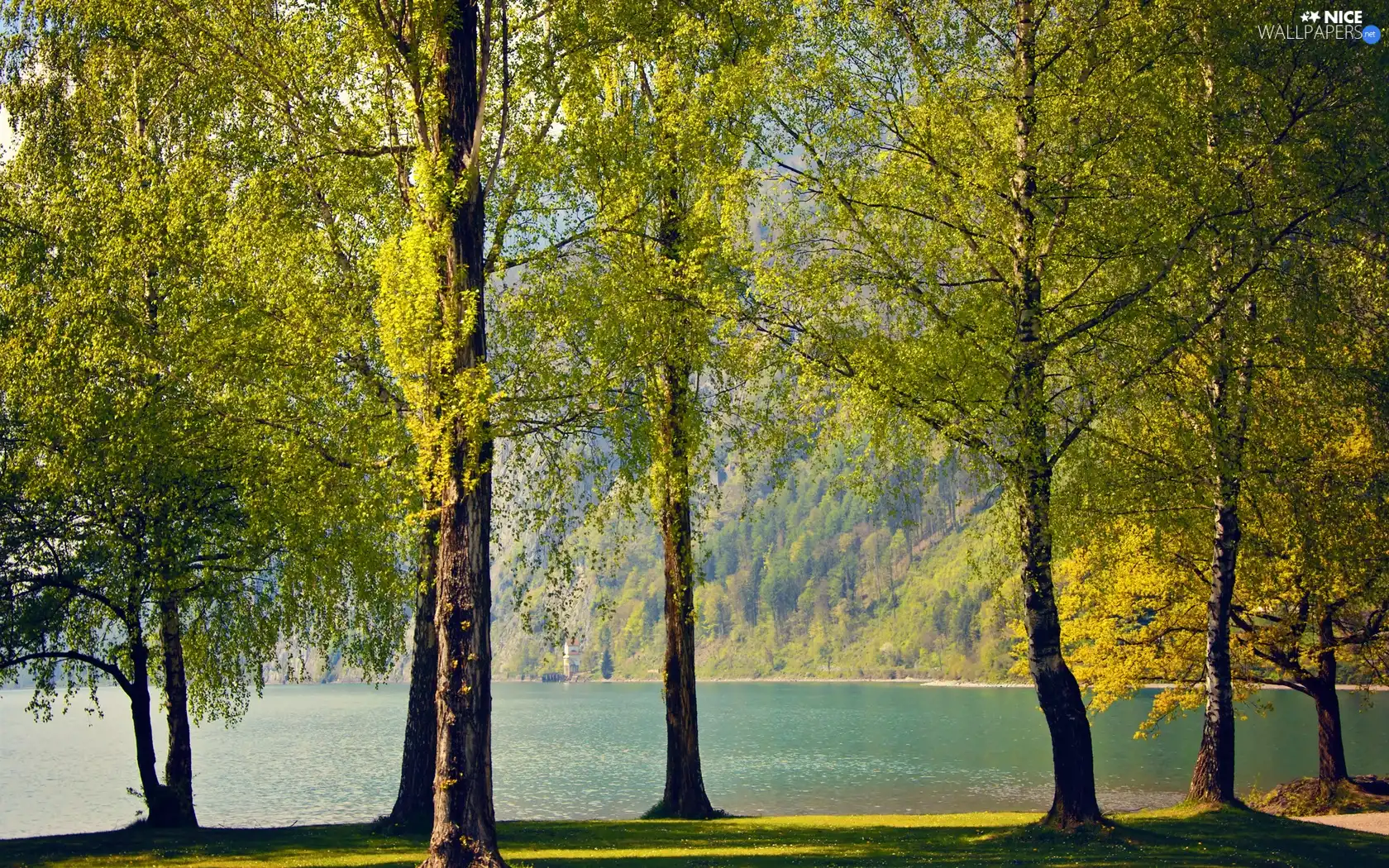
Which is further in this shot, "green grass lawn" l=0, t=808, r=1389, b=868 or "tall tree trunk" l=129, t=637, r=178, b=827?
"tall tree trunk" l=129, t=637, r=178, b=827

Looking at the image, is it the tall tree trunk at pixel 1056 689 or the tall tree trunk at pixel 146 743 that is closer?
the tall tree trunk at pixel 1056 689

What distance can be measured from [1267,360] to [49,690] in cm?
2536

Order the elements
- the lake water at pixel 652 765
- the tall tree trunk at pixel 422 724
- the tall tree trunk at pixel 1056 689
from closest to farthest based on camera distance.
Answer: the tall tree trunk at pixel 1056 689 < the tall tree trunk at pixel 422 724 < the lake water at pixel 652 765

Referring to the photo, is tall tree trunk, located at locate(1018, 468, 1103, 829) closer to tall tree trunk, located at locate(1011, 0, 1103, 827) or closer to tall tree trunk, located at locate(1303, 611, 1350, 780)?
tall tree trunk, located at locate(1011, 0, 1103, 827)

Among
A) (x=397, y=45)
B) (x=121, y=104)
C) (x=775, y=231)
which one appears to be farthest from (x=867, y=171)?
(x=121, y=104)

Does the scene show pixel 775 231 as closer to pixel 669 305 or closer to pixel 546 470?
pixel 669 305

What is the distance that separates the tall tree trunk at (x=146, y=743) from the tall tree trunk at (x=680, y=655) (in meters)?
10.2

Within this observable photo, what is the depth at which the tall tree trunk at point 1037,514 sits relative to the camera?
1798cm

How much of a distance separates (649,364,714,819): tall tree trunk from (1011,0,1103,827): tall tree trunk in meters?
6.87

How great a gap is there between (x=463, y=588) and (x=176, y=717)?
449 inches

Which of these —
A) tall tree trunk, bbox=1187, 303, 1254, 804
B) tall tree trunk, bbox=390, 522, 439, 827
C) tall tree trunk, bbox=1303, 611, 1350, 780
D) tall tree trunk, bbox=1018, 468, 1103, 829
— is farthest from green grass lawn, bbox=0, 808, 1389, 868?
tall tree trunk, bbox=1303, 611, 1350, 780

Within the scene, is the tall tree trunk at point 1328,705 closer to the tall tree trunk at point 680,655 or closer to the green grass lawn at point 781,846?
the green grass lawn at point 781,846

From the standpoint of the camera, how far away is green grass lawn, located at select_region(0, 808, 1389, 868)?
16.6m

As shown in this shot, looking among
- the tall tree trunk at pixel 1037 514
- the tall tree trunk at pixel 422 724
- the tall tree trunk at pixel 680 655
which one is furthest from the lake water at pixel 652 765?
the tall tree trunk at pixel 1037 514
